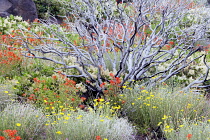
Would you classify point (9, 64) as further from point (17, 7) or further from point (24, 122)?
point (17, 7)

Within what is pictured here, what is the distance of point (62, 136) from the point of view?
3.42m

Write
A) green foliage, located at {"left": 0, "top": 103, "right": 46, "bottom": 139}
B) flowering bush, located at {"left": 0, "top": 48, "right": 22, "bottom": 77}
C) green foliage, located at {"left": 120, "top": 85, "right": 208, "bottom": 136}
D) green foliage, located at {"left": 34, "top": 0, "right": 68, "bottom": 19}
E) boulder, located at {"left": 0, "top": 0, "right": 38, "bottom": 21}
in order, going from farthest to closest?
green foliage, located at {"left": 34, "top": 0, "right": 68, "bottom": 19}
boulder, located at {"left": 0, "top": 0, "right": 38, "bottom": 21}
flowering bush, located at {"left": 0, "top": 48, "right": 22, "bottom": 77}
green foliage, located at {"left": 120, "top": 85, "right": 208, "bottom": 136}
green foliage, located at {"left": 0, "top": 103, "right": 46, "bottom": 139}

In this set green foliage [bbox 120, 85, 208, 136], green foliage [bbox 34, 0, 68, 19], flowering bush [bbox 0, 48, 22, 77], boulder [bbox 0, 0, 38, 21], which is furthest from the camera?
green foliage [bbox 34, 0, 68, 19]

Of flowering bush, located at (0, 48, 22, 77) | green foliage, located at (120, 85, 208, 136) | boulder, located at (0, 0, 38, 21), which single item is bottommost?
green foliage, located at (120, 85, 208, 136)

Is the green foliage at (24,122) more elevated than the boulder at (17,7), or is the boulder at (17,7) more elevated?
the boulder at (17,7)

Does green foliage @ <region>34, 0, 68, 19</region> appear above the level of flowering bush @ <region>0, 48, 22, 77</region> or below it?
above

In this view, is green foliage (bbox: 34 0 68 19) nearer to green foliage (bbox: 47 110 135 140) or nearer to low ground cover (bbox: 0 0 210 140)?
low ground cover (bbox: 0 0 210 140)

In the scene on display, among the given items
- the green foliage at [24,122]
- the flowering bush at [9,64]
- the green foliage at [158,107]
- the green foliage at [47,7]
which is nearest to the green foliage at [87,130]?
the green foliage at [24,122]

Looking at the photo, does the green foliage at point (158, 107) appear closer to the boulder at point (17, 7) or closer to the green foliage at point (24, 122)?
the green foliage at point (24, 122)

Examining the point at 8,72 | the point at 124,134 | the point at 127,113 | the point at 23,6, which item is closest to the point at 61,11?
the point at 23,6

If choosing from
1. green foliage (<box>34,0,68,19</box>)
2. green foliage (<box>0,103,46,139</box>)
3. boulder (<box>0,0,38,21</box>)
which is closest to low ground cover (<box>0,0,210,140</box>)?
green foliage (<box>0,103,46,139</box>)

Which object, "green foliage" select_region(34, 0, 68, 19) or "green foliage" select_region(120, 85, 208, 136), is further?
"green foliage" select_region(34, 0, 68, 19)

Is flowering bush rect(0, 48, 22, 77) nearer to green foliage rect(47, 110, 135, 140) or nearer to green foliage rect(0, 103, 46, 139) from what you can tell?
green foliage rect(0, 103, 46, 139)

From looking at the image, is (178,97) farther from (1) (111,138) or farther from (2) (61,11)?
(2) (61,11)
